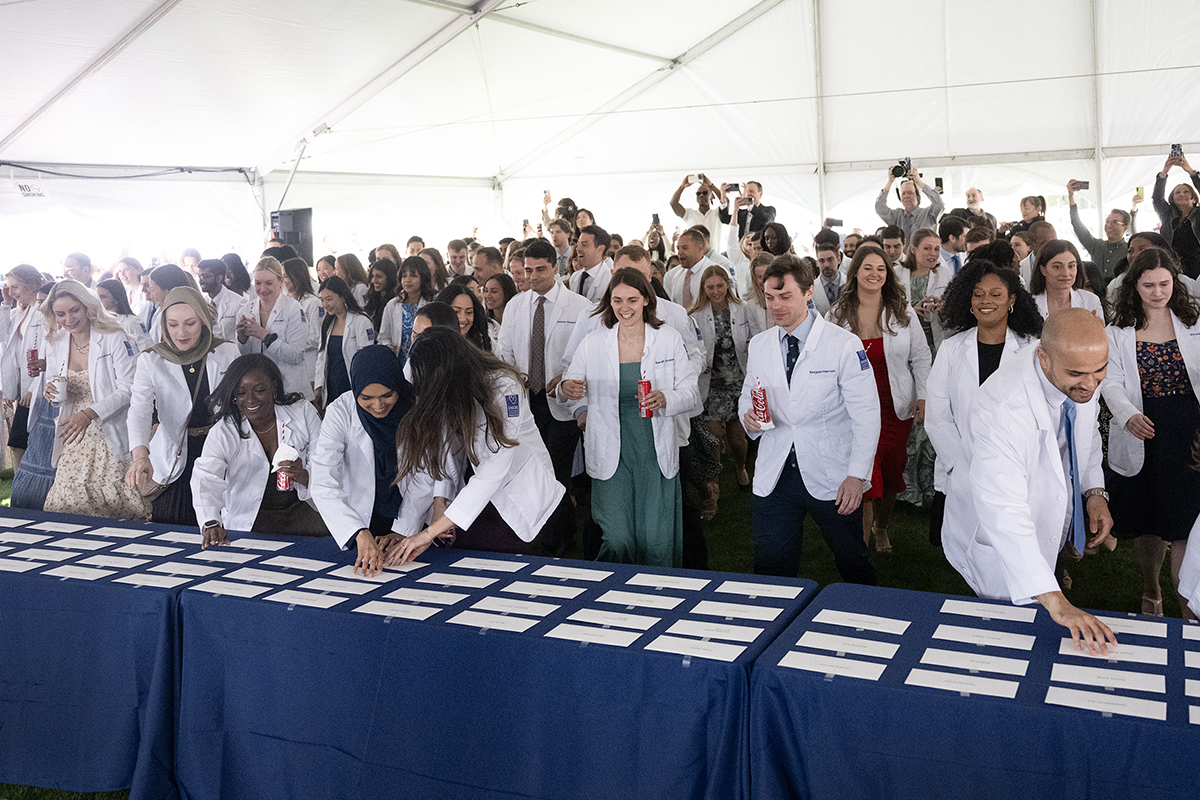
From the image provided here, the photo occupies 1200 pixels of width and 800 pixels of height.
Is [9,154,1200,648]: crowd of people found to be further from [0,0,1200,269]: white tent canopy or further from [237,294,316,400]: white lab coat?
[0,0,1200,269]: white tent canopy

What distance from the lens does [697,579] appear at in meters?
2.65

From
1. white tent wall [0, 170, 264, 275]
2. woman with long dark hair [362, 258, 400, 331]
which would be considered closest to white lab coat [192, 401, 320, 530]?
woman with long dark hair [362, 258, 400, 331]

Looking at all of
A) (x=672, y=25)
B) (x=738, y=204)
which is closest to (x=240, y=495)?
(x=738, y=204)

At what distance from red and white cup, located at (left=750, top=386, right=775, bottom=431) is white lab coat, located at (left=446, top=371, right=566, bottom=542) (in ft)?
2.37

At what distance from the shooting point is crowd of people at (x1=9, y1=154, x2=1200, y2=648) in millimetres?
2580

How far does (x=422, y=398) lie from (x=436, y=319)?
3.21ft

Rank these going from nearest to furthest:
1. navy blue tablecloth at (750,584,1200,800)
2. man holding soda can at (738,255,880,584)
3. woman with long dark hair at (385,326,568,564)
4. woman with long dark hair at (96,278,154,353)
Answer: navy blue tablecloth at (750,584,1200,800), woman with long dark hair at (385,326,568,564), man holding soda can at (738,255,880,584), woman with long dark hair at (96,278,154,353)

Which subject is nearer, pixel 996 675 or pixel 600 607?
pixel 996 675

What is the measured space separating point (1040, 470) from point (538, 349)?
3.01 meters

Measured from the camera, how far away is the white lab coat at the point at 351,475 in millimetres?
3100

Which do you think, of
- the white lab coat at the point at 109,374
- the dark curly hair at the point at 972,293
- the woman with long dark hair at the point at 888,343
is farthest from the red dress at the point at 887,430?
the white lab coat at the point at 109,374

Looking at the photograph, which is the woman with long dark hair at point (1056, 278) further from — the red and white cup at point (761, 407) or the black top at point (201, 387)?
the black top at point (201, 387)

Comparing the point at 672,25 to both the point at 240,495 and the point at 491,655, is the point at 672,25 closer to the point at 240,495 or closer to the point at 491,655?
the point at 240,495

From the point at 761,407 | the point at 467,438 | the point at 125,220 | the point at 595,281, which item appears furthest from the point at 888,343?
the point at 125,220
